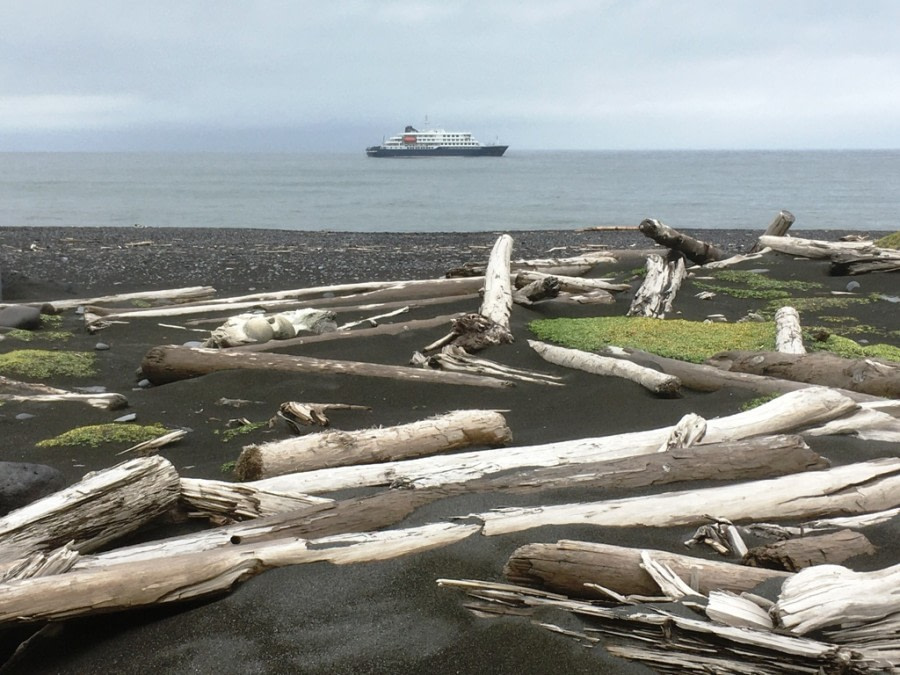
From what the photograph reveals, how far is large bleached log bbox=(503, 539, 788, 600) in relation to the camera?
3.50 meters

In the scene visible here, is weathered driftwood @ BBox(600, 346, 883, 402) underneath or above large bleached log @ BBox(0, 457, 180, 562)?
above

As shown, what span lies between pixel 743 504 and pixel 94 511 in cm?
359

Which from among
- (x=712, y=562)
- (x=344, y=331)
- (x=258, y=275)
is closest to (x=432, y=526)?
(x=712, y=562)

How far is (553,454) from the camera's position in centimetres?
551

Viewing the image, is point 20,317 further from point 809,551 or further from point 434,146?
point 434,146

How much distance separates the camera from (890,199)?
55906 mm

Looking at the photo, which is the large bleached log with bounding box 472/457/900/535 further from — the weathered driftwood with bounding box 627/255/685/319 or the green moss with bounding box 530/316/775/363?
the weathered driftwood with bounding box 627/255/685/319

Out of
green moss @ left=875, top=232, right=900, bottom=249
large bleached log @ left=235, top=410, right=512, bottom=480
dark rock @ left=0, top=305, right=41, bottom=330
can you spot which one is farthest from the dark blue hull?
large bleached log @ left=235, top=410, right=512, bottom=480

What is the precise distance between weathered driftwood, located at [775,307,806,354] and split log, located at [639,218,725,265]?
9.35ft

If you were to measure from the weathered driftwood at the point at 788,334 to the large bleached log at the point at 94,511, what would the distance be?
6248 millimetres

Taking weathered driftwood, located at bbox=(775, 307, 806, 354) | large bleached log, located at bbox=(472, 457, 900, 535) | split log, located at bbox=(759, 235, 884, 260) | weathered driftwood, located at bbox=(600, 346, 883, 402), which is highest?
split log, located at bbox=(759, 235, 884, 260)

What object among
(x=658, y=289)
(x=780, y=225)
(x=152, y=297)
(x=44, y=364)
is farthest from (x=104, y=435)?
(x=780, y=225)

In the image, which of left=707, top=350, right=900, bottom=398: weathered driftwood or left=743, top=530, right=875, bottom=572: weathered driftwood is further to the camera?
left=707, top=350, right=900, bottom=398: weathered driftwood

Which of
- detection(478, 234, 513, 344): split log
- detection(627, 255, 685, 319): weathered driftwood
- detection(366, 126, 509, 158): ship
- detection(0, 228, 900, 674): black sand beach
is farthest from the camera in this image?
detection(366, 126, 509, 158): ship
